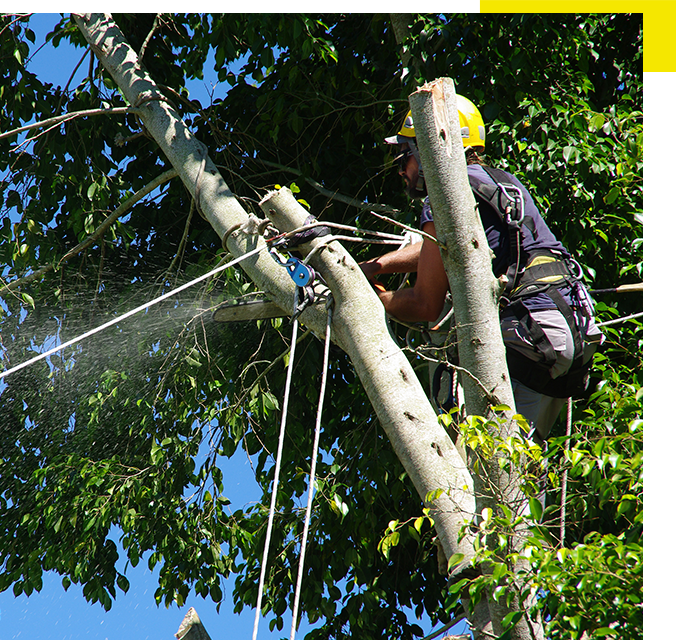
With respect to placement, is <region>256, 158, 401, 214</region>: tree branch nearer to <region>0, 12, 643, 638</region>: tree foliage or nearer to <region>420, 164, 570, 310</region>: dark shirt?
<region>0, 12, 643, 638</region>: tree foliage

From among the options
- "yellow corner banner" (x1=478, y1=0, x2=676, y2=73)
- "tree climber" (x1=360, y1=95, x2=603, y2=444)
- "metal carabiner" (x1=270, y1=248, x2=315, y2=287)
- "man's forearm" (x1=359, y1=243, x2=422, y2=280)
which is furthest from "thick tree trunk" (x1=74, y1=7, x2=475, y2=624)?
"yellow corner banner" (x1=478, y1=0, x2=676, y2=73)

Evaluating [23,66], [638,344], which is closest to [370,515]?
[638,344]

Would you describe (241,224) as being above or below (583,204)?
below

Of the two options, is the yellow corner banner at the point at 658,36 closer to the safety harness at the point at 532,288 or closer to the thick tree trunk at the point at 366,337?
the safety harness at the point at 532,288

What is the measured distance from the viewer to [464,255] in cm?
226

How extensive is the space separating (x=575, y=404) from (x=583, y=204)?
3.22ft

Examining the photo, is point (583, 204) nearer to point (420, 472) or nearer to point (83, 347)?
point (420, 472)

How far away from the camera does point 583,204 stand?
3.73m

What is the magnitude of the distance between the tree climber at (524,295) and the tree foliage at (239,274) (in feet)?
3.24

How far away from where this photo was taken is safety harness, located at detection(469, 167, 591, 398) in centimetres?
257

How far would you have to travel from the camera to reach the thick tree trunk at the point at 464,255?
2.21 m

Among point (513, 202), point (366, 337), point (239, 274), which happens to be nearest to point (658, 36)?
point (513, 202)

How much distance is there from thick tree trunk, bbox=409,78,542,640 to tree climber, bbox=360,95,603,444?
252mm

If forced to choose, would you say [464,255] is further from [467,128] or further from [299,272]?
[467,128]
